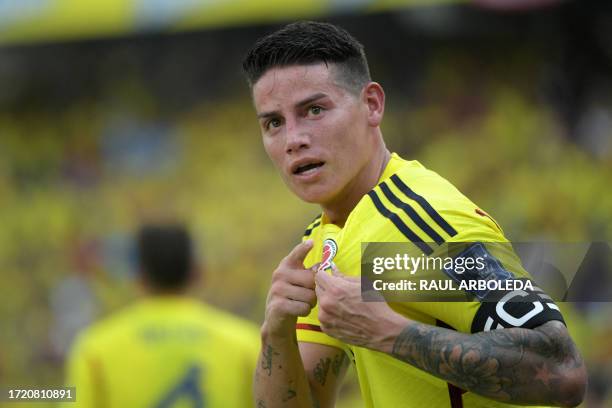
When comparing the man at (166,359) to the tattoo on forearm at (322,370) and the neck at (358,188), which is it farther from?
the neck at (358,188)

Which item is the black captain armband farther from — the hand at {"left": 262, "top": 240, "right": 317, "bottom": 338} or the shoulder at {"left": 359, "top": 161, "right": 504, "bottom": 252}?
the hand at {"left": 262, "top": 240, "right": 317, "bottom": 338}

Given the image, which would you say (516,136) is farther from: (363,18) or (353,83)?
(353,83)

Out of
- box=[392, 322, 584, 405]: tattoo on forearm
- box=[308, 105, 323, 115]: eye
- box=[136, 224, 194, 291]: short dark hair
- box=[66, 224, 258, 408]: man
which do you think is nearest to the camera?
box=[392, 322, 584, 405]: tattoo on forearm

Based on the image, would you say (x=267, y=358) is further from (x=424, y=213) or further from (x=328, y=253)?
(x=424, y=213)

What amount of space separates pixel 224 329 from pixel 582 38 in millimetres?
6546

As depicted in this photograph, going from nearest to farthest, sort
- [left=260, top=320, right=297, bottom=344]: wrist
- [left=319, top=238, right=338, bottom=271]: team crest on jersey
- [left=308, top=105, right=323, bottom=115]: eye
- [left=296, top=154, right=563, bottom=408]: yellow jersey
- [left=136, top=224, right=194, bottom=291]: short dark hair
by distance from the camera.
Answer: [left=296, top=154, right=563, bottom=408]: yellow jersey
[left=319, top=238, right=338, bottom=271]: team crest on jersey
[left=260, top=320, right=297, bottom=344]: wrist
[left=308, top=105, right=323, bottom=115]: eye
[left=136, top=224, right=194, bottom=291]: short dark hair

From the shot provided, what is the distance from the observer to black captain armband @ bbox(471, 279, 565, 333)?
2641 millimetres

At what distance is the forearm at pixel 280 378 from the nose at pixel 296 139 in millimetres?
635

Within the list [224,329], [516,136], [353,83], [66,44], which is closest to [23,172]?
[66,44]

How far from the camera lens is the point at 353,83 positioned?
355cm

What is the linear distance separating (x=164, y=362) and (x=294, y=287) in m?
2.29

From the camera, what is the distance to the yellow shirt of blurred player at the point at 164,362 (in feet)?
16.8

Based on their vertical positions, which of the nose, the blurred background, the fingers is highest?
the blurred background

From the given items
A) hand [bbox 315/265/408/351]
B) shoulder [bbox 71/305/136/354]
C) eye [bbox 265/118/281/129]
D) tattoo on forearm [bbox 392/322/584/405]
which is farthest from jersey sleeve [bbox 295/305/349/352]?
shoulder [bbox 71/305/136/354]
